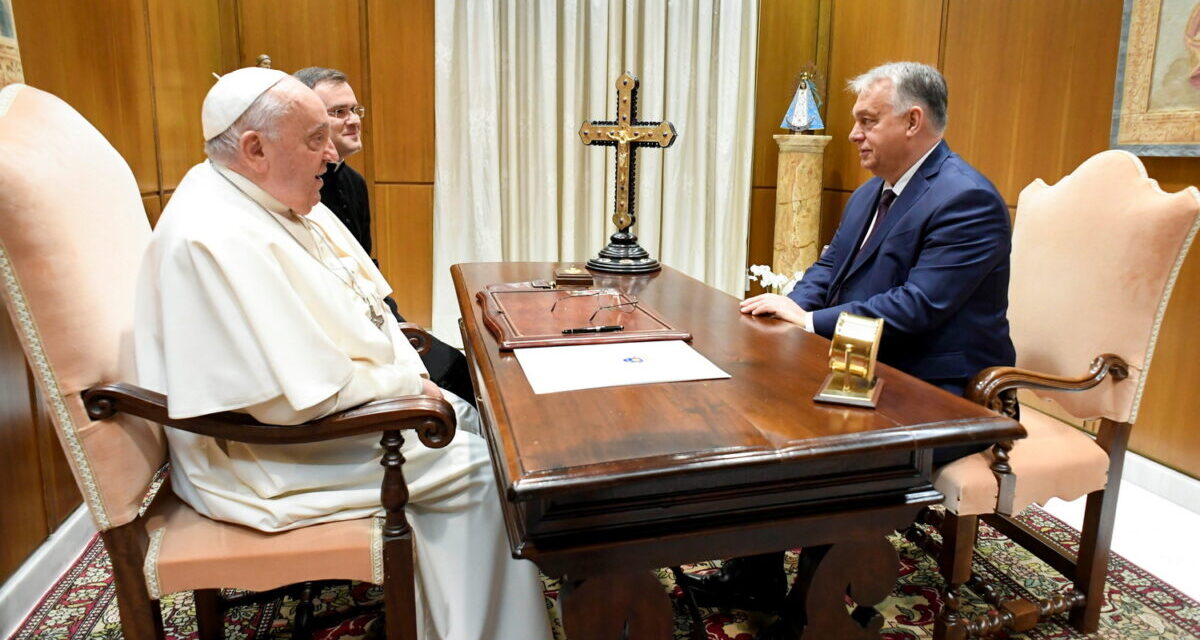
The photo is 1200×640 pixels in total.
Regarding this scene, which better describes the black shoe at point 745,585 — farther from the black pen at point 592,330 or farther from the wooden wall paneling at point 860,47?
the wooden wall paneling at point 860,47

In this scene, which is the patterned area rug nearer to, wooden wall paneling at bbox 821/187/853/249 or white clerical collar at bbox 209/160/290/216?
white clerical collar at bbox 209/160/290/216

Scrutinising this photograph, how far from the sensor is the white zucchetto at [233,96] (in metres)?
1.62

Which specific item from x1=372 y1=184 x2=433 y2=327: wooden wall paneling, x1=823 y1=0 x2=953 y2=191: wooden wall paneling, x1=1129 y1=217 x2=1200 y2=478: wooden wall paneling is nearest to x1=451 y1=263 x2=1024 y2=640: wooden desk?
x1=1129 y1=217 x2=1200 y2=478: wooden wall paneling

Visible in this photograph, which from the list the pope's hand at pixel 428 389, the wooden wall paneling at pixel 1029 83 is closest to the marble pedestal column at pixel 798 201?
the wooden wall paneling at pixel 1029 83

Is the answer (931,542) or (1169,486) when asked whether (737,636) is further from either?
(1169,486)

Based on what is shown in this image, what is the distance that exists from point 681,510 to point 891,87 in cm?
154

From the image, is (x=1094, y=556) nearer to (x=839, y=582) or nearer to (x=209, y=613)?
(x=839, y=582)

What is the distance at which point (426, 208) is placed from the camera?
541 cm

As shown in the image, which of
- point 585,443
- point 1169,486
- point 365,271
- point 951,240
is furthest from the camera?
point 1169,486

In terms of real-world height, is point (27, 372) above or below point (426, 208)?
below

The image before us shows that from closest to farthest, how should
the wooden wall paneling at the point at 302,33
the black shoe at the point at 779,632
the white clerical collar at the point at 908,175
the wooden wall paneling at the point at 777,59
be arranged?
the black shoe at the point at 779,632 → the white clerical collar at the point at 908,175 → the wooden wall paneling at the point at 302,33 → the wooden wall paneling at the point at 777,59

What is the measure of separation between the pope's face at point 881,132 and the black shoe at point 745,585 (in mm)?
1174

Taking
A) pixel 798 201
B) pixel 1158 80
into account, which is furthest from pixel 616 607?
pixel 798 201

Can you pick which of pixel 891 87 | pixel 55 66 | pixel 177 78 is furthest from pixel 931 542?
pixel 177 78
